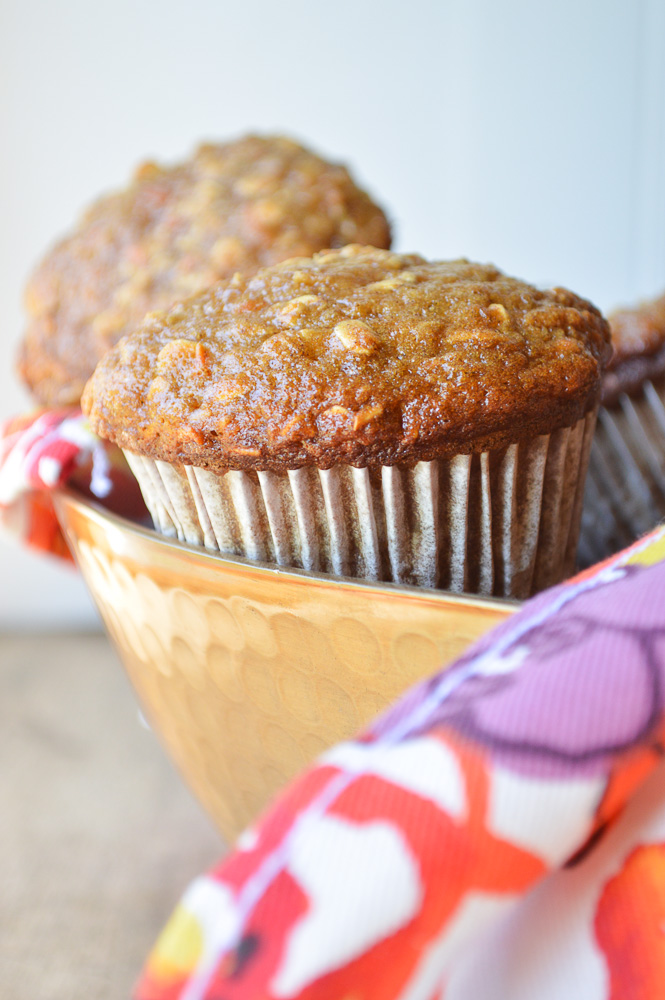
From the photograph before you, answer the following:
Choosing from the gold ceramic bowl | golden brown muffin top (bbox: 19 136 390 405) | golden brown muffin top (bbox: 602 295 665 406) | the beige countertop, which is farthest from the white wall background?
the gold ceramic bowl

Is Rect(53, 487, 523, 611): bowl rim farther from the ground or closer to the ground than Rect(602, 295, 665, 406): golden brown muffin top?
farther from the ground

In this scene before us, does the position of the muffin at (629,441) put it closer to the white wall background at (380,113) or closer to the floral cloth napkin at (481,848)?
the floral cloth napkin at (481,848)

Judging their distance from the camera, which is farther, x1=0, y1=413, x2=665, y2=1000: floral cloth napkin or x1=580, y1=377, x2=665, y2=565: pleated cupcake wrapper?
x1=580, y1=377, x2=665, y2=565: pleated cupcake wrapper

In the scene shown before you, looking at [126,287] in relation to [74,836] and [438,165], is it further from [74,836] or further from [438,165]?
[438,165]

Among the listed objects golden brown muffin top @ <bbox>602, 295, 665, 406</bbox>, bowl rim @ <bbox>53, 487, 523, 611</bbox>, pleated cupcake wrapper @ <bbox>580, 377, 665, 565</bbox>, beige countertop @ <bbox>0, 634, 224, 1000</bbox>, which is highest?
bowl rim @ <bbox>53, 487, 523, 611</bbox>

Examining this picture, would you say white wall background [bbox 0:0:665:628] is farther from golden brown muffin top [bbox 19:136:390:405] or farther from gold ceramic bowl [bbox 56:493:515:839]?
gold ceramic bowl [bbox 56:493:515:839]

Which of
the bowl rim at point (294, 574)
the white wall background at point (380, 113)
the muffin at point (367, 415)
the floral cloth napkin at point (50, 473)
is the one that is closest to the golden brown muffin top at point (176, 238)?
the floral cloth napkin at point (50, 473)

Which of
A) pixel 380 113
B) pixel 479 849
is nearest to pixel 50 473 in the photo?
pixel 479 849

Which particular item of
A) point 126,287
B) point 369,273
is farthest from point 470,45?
point 369,273
